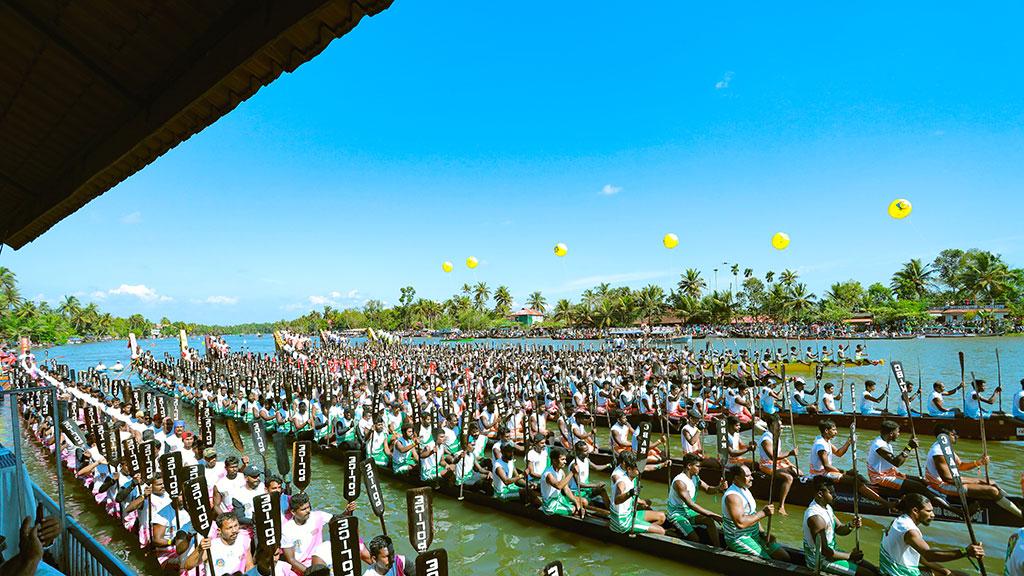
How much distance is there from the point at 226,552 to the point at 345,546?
1.76 meters

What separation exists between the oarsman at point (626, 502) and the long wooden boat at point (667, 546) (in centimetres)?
12

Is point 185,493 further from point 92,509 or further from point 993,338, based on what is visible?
point 993,338

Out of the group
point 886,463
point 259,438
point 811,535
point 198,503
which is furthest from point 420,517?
point 886,463

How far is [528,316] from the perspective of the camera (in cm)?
9538

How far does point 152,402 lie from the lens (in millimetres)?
19281

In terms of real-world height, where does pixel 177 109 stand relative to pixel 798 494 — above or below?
above

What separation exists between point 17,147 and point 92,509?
8347 millimetres

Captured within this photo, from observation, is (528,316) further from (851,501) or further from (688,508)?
(688,508)

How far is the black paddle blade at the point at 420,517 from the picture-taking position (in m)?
4.89

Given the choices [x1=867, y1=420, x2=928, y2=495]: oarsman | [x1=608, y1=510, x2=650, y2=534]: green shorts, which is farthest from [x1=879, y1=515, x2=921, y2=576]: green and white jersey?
[x1=867, y1=420, x2=928, y2=495]: oarsman

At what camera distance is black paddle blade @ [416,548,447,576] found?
3.89 meters

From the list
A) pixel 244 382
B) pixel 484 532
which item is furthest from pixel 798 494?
→ pixel 244 382

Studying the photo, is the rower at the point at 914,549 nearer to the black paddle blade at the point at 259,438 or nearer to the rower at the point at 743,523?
the rower at the point at 743,523

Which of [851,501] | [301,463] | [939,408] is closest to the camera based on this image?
[301,463]
